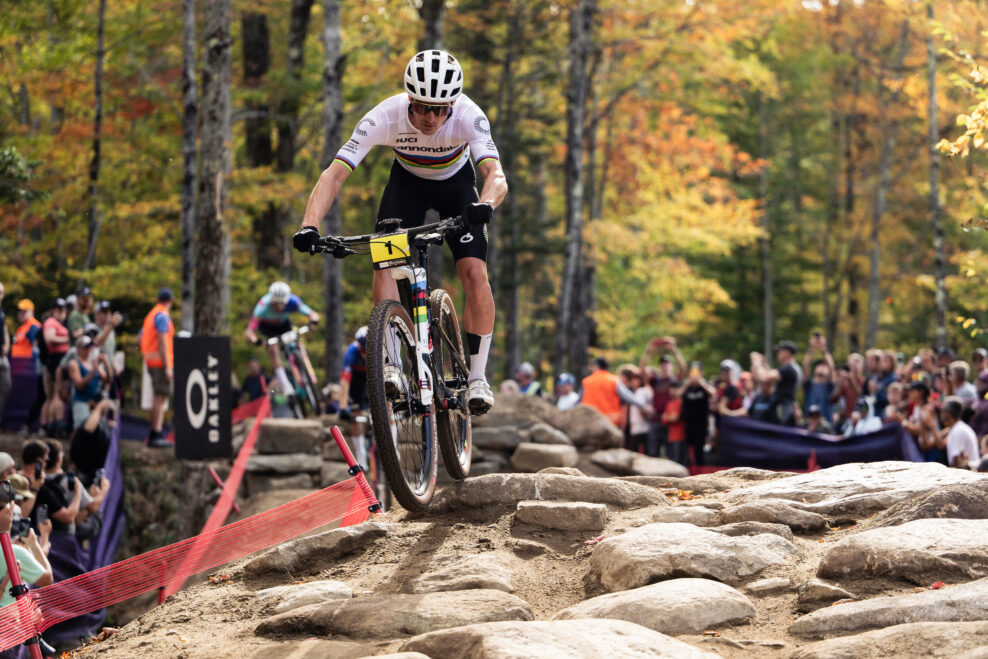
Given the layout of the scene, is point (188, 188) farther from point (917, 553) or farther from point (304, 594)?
point (917, 553)

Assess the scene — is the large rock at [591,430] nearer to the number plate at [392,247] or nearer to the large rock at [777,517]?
the large rock at [777,517]

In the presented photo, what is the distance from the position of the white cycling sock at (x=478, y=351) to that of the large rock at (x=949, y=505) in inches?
104

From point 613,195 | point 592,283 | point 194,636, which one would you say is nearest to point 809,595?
point 194,636

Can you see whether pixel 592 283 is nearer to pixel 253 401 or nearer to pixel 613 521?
pixel 253 401

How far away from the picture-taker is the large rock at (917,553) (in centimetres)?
554

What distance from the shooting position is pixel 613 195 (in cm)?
3869

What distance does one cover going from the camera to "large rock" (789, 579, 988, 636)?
495cm

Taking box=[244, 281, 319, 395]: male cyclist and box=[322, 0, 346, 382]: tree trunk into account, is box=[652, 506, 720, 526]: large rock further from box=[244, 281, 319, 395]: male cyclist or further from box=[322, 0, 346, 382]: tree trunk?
box=[322, 0, 346, 382]: tree trunk

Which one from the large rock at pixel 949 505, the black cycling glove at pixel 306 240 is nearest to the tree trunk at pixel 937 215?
the large rock at pixel 949 505

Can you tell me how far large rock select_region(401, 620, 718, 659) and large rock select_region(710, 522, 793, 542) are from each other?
187 centimetres

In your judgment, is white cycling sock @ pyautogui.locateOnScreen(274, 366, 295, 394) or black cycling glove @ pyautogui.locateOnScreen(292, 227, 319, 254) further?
white cycling sock @ pyautogui.locateOnScreen(274, 366, 295, 394)

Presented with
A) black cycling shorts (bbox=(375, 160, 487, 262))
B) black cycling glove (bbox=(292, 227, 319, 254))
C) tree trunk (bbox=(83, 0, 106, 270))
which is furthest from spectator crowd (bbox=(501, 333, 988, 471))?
tree trunk (bbox=(83, 0, 106, 270))

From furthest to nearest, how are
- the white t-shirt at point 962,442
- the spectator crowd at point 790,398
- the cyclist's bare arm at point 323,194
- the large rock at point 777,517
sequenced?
the spectator crowd at point 790,398 → the white t-shirt at point 962,442 → the large rock at point 777,517 → the cyclist's bare arm at point 323,194

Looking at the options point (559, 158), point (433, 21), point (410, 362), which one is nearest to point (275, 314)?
point (433, 21)
